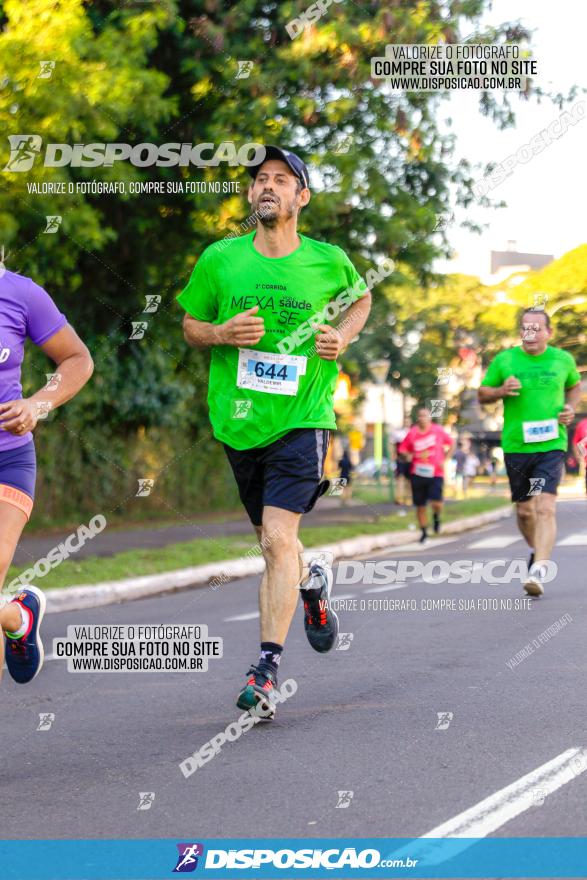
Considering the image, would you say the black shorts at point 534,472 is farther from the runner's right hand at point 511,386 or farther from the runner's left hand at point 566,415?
the runner's right hand at point 511,386

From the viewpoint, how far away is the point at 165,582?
12.7 meters

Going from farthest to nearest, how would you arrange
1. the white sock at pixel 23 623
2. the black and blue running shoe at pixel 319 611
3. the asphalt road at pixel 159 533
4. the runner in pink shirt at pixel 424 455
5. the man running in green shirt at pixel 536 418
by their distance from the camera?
the runner in pink shirt at pixel 424 455 < the asphalt road at pixel 159 533 < the man running in green shirt at pixel 536 418 < the black and blue running shoe at pixel 319 611 < the white sock at pixel 23 623

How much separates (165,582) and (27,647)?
24.4 ft

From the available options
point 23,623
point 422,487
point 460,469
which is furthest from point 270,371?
point 460,469

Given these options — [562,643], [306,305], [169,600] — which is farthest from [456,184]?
[306,305]

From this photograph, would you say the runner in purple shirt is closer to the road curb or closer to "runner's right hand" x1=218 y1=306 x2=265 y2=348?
"runner's right hand" x1=218 y1=306 x2=265 y2=348

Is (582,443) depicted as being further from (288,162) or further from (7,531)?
(7,531)

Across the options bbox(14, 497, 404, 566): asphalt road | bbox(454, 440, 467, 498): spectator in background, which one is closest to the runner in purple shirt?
bbox(14, 497, 404, 566): asphalt road

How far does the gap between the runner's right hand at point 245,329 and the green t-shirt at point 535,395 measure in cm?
472

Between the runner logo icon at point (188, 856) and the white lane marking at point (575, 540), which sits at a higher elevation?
the runner logo icon at point (188, 856)

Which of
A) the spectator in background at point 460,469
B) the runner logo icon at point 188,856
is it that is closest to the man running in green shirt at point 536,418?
the runner logo icon at point 188,856

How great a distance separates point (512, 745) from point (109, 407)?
17.4 m

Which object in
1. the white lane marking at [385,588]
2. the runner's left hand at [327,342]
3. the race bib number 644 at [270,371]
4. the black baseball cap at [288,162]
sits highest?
the black baseball cap at [288,162]

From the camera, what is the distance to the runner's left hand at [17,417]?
14.5ft
